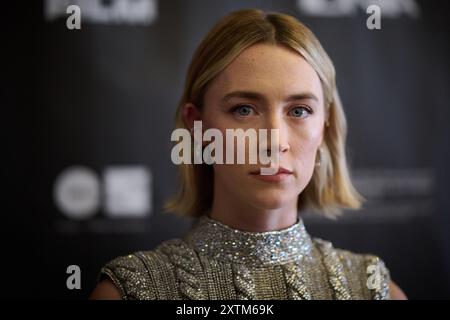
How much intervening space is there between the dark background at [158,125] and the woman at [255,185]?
5.6 inches

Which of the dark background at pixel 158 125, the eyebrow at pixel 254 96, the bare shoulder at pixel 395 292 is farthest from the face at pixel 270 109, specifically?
the bare shoulder at pixel 395 292

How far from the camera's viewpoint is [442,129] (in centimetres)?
140

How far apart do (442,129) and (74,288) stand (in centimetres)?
92

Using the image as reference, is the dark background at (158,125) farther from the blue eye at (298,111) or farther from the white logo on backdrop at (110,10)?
the blue eye at (298,111)

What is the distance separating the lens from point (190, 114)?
1142 mm

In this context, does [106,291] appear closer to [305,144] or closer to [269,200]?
[269,200]

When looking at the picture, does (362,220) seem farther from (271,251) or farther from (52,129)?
(52,129)

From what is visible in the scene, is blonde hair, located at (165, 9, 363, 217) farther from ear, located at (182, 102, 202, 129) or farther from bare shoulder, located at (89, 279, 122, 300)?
bare shoulder, located at (89, 279, 122, 300)

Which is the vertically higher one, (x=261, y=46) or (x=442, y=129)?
(x=261, y=46)

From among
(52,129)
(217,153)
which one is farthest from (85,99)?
(217,153)

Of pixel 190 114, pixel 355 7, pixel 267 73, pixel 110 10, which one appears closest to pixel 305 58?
pixel 267 73

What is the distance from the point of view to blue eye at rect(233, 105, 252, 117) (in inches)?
42.1

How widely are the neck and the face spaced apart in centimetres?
3

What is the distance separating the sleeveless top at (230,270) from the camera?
1.09 meters
